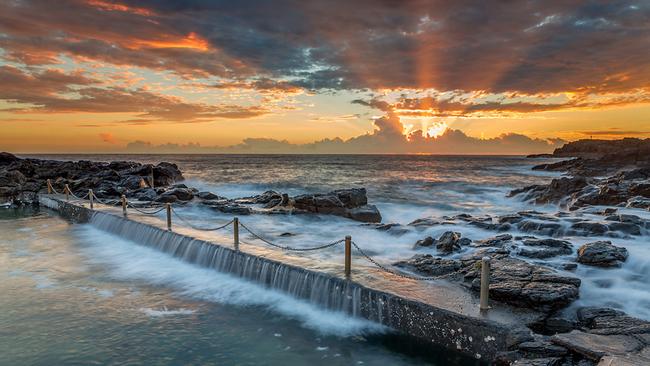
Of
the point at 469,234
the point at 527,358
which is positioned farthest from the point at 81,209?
the point at 527,358

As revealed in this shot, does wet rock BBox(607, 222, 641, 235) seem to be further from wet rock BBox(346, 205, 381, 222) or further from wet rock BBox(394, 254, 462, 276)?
wet rock BBox(346, 205, 381, 222)

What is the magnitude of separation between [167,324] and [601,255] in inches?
433

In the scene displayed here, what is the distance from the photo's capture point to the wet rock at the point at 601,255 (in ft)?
36.6

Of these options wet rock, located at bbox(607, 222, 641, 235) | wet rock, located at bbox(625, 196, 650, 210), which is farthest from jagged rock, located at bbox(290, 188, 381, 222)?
wet rock, located at bbox(625, 196, 650, 210)

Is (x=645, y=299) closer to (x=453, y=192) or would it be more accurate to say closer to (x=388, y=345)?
(x=388, y=345)

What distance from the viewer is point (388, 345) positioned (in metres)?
7.89

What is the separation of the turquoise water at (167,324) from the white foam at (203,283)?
31 millimetres

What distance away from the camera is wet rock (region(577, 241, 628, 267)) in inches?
439

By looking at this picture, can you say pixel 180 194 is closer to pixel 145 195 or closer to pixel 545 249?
pixel 145 195

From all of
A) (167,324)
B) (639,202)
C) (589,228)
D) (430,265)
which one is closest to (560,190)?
(639,202)

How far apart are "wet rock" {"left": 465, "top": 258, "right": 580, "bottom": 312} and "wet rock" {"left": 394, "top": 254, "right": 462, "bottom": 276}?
36.8 inches

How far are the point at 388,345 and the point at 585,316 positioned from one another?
371 cm

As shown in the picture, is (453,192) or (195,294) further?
(453,192)

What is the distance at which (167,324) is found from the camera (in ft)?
29.0
